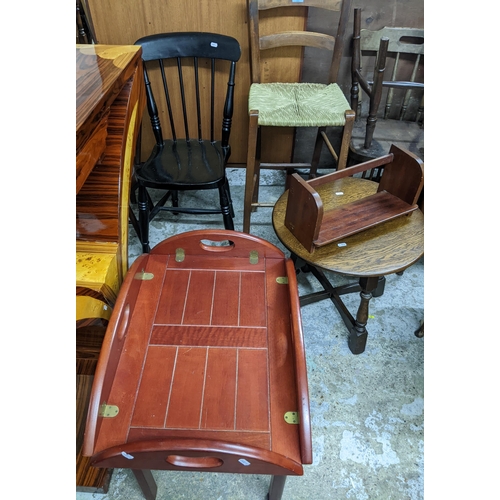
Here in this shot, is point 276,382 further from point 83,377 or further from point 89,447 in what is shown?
point 83,377

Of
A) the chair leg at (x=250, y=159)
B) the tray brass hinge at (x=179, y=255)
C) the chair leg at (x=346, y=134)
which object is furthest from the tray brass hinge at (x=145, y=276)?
the chair leg at (x=346, y=134)

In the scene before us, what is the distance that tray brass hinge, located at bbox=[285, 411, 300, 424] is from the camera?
2.98ft

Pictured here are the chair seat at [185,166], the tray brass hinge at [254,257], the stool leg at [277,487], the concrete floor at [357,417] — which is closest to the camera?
the stool leg at [277,487]

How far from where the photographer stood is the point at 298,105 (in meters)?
1.73

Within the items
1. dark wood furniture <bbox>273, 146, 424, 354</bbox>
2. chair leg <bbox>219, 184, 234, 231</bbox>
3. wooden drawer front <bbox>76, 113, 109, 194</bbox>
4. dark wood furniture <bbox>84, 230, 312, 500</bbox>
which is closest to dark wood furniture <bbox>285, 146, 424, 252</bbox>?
dark wood furniture <bbox>273, 146, 424, 354</bbox>

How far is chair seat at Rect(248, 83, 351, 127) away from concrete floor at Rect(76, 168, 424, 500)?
30.7 inches

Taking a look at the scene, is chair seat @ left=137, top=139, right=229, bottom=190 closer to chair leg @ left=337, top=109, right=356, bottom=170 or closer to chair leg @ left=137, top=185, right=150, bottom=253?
chair leg @ left=137, top=185, right=150, bottom=253

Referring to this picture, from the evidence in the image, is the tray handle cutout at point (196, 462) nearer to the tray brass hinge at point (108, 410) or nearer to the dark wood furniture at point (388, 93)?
the tray brass hinge at point (108, 410)

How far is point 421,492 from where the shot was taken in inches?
48.6

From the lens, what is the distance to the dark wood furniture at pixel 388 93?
1.90m

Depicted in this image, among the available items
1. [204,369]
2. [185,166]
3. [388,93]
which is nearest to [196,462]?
[204,369]

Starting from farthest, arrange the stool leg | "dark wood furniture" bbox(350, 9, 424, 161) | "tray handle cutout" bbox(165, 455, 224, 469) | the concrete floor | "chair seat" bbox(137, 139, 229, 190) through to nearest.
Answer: "dark wood furniture" bbox(350, 9, 424, 161)
"chair seat" bbox(137, 139, 229, 190)
the concrete floor
the stool leg
"tray handle cutout" bbox(165, 455, 224, 469)

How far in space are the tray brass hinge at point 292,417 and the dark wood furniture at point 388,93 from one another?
4.74ft

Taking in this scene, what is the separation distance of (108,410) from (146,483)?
33 cm
